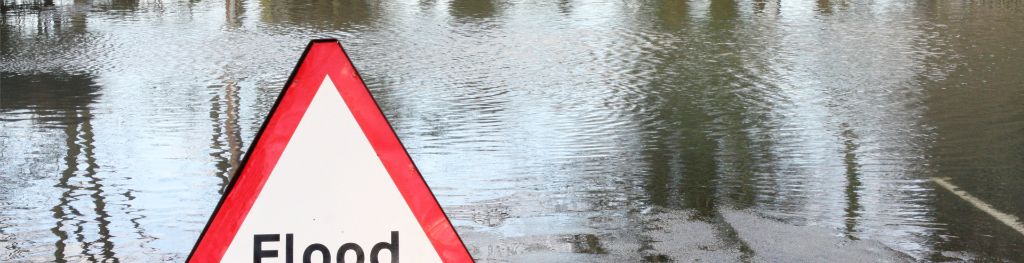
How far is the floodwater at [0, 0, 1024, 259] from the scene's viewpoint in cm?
749

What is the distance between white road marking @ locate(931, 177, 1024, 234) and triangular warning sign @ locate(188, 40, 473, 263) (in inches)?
195

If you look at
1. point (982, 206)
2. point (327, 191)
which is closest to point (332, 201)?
point (327, 191)

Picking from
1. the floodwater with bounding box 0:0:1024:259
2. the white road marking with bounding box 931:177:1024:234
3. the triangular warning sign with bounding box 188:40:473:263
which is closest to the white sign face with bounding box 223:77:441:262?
the triangular warning sign with bounding box 188:40:473:263

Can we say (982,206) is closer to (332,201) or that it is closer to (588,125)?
(588,125)

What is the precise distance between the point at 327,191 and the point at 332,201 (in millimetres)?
24

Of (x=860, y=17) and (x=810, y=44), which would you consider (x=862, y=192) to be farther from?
(x=860, y=17)

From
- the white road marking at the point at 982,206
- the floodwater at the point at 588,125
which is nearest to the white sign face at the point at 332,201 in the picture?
the floodwater at the point at 588,125

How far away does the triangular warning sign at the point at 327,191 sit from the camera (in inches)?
128

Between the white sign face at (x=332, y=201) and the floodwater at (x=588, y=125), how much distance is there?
364 cm

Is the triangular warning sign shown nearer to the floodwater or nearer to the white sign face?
the white sign face

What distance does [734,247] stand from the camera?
712 centimetres

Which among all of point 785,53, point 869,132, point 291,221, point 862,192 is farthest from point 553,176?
point 785,53

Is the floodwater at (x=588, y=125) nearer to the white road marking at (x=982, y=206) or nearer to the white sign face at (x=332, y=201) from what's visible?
the white road marking at (x=982, y=206)

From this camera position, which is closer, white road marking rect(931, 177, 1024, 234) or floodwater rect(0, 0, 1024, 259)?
floodwater rect(0, 0, 1024, 259)
